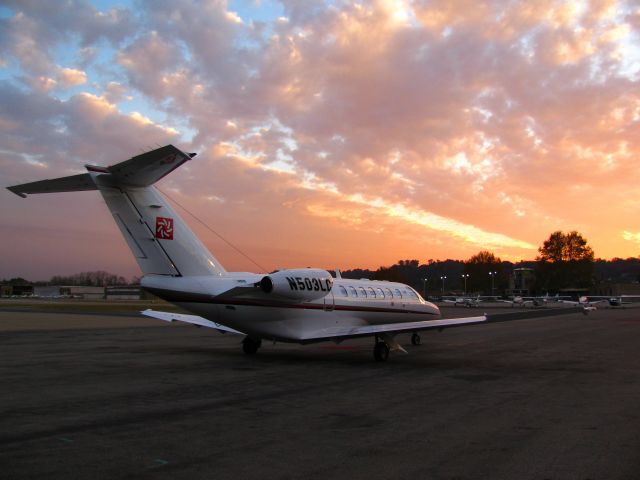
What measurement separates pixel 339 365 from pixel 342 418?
7.36 meters

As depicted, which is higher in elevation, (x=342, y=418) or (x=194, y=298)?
(x=194, y=298)

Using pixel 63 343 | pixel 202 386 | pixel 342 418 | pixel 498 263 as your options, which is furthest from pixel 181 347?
pixel 498 263

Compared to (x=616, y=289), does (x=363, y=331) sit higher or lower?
lower

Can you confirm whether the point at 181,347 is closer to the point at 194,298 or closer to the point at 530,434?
the point at 194,298

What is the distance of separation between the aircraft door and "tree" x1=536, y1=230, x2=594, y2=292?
126 m

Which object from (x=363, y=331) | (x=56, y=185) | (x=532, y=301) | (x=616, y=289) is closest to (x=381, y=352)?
(x=363, y=331)

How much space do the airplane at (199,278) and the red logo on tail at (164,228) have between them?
0.03m

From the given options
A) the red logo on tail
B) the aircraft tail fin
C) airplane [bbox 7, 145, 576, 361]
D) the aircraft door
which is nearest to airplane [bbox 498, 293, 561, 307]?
the aircraft door

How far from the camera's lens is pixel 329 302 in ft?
57.4

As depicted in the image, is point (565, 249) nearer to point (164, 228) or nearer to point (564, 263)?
point (564, 263)

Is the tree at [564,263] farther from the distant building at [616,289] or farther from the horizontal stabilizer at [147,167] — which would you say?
the horizontal stabilizer at [147,167]

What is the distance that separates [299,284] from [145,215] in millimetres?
4618

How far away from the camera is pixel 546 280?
133 m

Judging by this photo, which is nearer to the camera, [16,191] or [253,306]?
[16,191]
